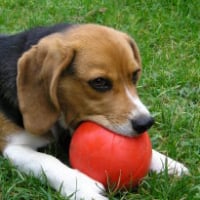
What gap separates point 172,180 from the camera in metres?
4.63

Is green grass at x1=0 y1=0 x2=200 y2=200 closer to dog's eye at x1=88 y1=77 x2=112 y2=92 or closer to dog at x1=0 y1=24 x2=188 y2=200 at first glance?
dog at x1=0 y1=24 x2=188 y2=200

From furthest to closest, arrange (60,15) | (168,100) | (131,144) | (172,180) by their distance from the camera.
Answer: (60,15) < (168,100) < (172,180) < (131,144)

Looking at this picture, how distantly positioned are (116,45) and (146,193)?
1079 millimetres

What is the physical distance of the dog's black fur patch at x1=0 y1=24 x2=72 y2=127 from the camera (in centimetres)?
484

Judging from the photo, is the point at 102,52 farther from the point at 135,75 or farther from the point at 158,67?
the point at 158,67

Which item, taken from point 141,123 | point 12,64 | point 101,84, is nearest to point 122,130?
point 141,123

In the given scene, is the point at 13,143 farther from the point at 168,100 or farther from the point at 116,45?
the point at 168,100


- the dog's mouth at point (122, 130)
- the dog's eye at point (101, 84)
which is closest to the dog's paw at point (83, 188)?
the dog's mouth at point (122, 130)

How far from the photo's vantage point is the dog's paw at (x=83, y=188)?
427 cm

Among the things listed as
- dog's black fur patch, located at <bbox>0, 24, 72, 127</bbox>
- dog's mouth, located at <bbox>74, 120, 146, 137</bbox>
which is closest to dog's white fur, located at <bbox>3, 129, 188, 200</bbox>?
dog's black fur patch, located at <bbox>0, 24, 72, 127</bbox>

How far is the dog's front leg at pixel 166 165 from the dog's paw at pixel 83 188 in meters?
0.56

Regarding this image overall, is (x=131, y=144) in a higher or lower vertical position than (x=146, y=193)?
higher

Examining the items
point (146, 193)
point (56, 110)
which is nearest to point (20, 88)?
point (56, 110)

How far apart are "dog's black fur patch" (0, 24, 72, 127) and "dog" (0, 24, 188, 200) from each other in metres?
0.06
